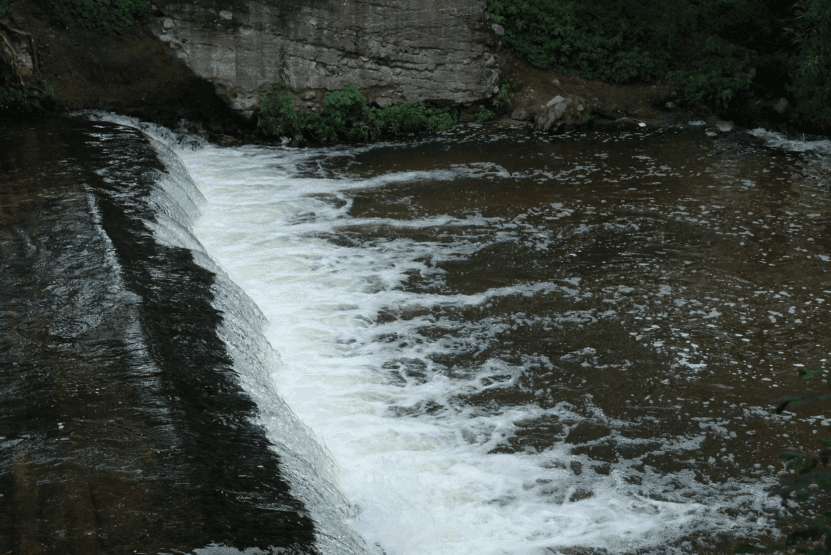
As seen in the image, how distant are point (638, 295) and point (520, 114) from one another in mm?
7188

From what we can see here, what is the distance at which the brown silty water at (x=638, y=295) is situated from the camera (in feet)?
17.3

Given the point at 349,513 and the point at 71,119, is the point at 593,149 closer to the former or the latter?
the point at 71,119

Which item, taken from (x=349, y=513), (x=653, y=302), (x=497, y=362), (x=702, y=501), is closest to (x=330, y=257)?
(x=497, y=362)

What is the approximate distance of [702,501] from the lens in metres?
4.62

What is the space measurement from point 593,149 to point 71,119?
8267 millimetres

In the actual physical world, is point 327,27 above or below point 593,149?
above

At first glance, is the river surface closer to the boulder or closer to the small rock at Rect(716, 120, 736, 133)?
the small rock at Rect(716, 120, 736, 133)

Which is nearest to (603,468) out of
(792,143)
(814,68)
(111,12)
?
(792,143)

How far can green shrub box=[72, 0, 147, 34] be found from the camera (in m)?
12.6

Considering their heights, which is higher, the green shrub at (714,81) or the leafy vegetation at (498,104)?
the green shrub at (714,81)

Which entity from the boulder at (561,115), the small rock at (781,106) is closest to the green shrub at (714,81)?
the small rock at (781,106)

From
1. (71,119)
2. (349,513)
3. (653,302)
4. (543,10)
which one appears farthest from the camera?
(543,10)

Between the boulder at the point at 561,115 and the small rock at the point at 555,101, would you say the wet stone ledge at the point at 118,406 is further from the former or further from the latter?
the small rock at the point at 555,101

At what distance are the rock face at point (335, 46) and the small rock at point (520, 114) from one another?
65 centimetres
